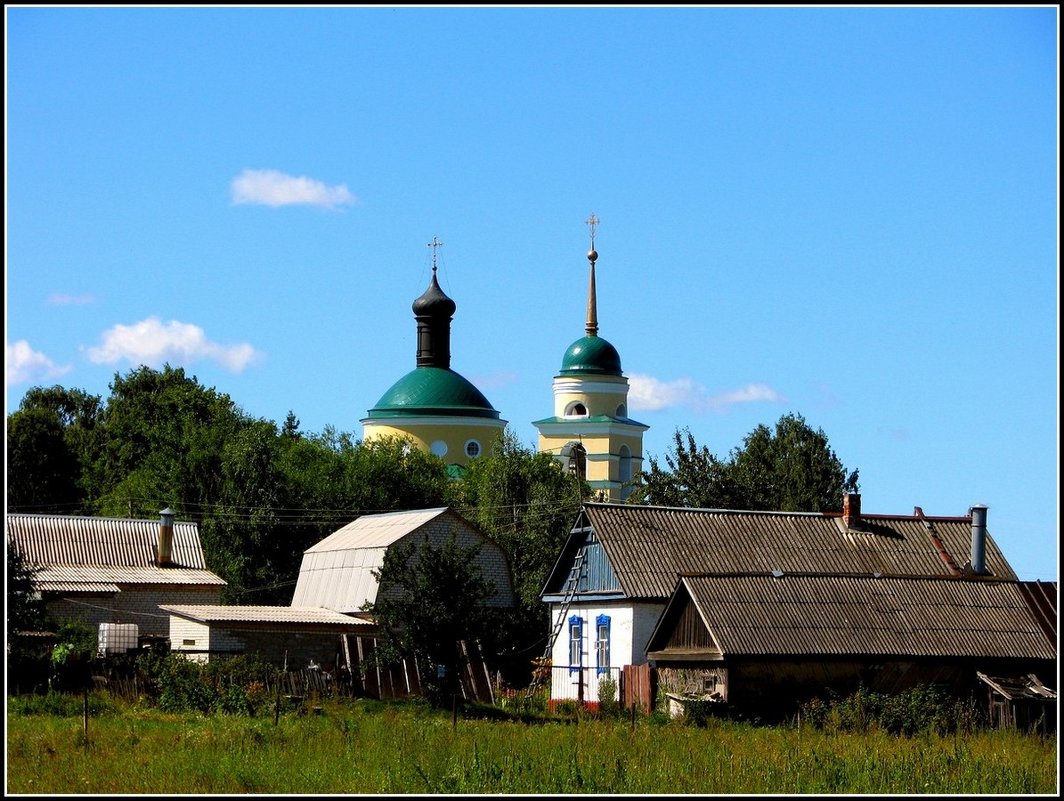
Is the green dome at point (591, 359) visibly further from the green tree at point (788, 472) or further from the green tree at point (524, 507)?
the green tree at point (788, 472)

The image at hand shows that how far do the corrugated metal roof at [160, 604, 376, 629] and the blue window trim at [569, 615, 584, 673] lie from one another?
502 cm

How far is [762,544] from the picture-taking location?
37.4 m

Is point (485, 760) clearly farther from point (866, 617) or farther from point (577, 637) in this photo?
point (577, 637)

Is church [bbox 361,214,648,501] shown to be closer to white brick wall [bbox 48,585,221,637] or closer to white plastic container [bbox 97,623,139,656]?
white brick wall [bbox 48,585,221,637]

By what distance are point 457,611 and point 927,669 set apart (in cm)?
886

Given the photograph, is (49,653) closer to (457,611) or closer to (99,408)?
(457,611)

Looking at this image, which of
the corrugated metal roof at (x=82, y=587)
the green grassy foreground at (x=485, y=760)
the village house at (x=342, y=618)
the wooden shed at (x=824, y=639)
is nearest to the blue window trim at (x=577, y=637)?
the village house at (x=342, y=618)

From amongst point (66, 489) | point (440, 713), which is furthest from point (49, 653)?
Result: point (66, 489)

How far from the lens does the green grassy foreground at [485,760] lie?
20.0m

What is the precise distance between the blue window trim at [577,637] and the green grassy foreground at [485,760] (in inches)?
400

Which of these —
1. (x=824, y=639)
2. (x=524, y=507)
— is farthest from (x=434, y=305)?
(x=824, y=639)

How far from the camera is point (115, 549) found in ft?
152

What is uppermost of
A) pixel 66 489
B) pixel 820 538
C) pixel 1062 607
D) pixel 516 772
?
pixel 66 489

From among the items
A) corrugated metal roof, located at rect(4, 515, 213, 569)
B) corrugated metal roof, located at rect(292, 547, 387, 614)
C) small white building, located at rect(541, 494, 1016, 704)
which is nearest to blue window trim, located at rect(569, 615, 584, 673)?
small white building, located at rect(541, 494, 1016, 704)
